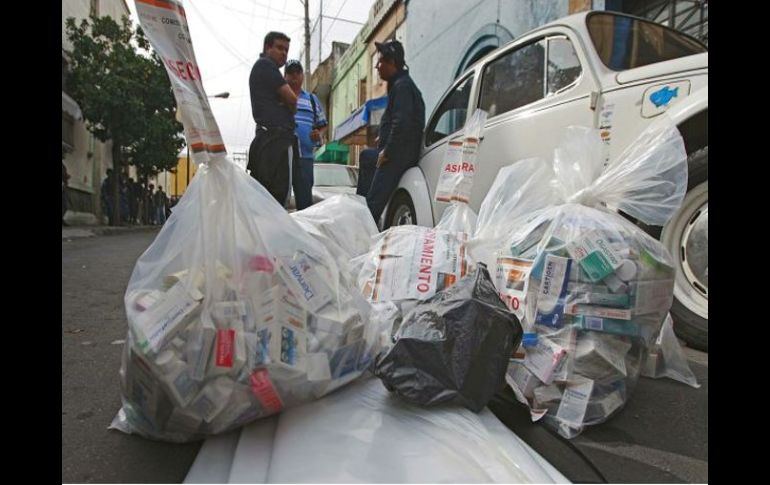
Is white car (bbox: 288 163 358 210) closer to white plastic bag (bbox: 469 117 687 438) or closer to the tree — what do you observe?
white plastic bag (bbox: 469 117 687 438)

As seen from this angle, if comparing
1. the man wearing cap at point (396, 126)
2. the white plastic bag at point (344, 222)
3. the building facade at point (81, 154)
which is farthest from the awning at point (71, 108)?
the white plastic bag at point (344, 222)

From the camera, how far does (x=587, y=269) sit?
1514 millimetres

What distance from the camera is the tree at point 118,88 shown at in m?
12.8

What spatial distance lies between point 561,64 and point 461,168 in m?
0.90

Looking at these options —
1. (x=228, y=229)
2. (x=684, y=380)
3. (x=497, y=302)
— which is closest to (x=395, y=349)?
(x=497, y=302)

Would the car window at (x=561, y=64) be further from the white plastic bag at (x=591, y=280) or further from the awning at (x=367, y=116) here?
the awning at (x=367, y=116)

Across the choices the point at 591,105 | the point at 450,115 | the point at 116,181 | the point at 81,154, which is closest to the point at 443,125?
the point at 450,115

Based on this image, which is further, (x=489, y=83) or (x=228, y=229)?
(x=489, y=83)

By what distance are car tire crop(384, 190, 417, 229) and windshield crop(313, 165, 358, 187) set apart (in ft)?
12.9

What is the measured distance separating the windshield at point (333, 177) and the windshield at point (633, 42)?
520 centimetres

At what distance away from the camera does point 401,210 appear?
377 cm

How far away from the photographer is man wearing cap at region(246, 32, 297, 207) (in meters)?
3.32
